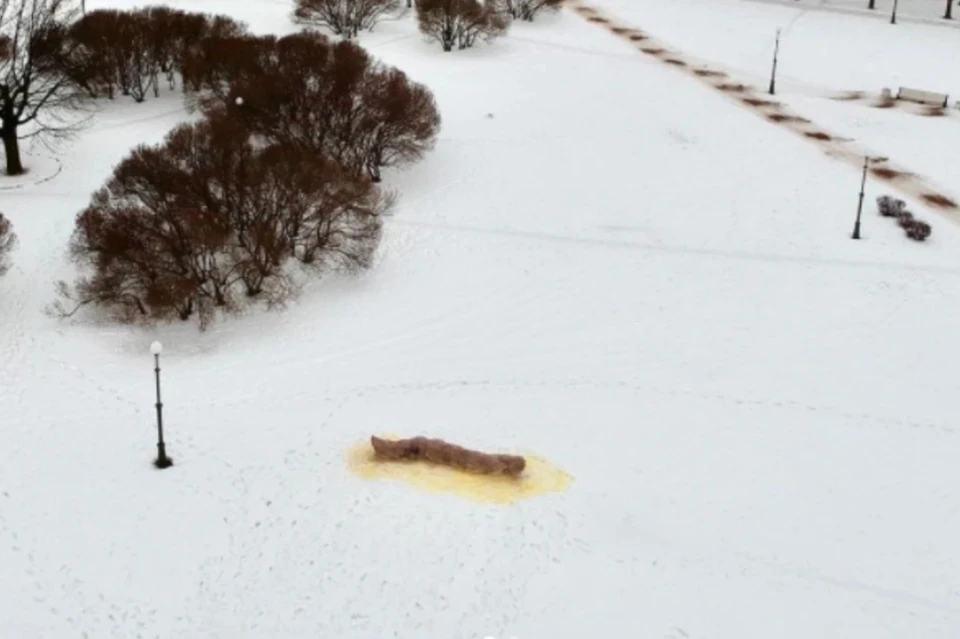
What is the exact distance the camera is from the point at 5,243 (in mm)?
24391

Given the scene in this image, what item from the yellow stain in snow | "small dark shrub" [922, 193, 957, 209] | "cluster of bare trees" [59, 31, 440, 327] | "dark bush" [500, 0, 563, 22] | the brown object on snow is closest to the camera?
the yellow stain in snow

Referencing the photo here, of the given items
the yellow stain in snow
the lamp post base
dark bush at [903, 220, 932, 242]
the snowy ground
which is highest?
the snowy ground

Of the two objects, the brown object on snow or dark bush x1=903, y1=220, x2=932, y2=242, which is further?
dark bush x1=903, y1=220, x2=932, y2=242

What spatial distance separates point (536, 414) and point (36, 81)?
2294 cm

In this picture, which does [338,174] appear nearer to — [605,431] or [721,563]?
[605,431]

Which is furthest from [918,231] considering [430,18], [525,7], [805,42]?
[525,7]

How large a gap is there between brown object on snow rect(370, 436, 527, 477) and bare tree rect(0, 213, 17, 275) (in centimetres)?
1158

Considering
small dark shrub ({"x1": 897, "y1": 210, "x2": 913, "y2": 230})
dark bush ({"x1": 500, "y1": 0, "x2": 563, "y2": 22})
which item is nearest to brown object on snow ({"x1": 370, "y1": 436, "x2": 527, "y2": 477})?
small dark shrub ({"x1": 897, "y1": 210, "x2": 913, "y2": 230})

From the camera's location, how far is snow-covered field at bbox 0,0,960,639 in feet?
51.0

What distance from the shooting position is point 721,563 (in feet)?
54.3

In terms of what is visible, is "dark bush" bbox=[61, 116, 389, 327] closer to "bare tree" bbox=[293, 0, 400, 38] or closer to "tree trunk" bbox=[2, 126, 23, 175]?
"tree trunk" bbox=[2, 126, 23, 175]

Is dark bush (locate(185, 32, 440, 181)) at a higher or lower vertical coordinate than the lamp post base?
higher

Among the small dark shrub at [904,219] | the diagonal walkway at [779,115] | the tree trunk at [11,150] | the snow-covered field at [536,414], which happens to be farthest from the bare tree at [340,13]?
the small dark shrub at [904,219]

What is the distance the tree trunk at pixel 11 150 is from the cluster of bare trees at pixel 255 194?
526 cm
